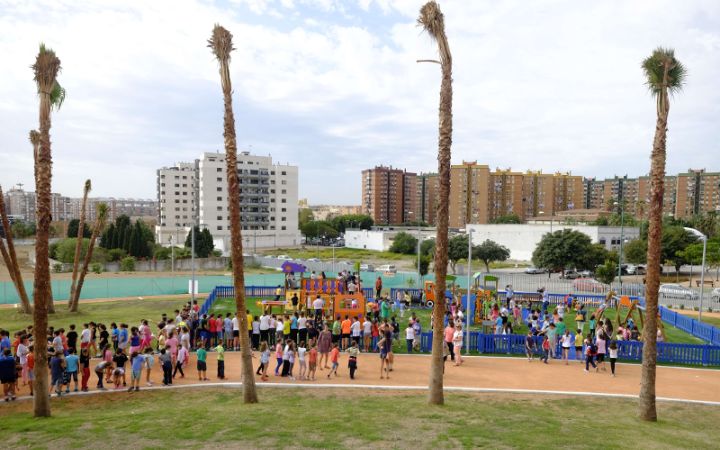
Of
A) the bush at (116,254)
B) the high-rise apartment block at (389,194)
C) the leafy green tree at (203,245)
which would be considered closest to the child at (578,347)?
the bush at (116,254)

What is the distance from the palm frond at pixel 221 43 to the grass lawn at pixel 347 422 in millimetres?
9112

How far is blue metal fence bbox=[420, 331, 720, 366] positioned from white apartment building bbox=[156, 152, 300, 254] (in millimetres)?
87390

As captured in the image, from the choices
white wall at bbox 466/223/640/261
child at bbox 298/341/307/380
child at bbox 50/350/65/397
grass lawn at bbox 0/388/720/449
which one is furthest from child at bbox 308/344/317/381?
white wall at bbox 466/223/640/261

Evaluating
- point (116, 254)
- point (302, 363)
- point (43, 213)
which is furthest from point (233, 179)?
point (116, 254)

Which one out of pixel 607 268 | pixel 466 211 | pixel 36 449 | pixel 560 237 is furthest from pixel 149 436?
pixel 466 211

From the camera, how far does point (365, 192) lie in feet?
586

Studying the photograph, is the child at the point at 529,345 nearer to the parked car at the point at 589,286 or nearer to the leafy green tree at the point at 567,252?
the parked car at the point at 589,286

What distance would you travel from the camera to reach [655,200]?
12.6 m

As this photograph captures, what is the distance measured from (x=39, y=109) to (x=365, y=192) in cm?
16621

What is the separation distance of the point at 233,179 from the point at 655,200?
426 inches

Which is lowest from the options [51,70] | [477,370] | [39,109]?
[477,370]

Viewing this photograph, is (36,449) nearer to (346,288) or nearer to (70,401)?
(70,401)

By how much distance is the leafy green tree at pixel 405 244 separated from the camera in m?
97.4

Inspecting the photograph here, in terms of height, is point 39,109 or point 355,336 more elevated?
point 39,109
